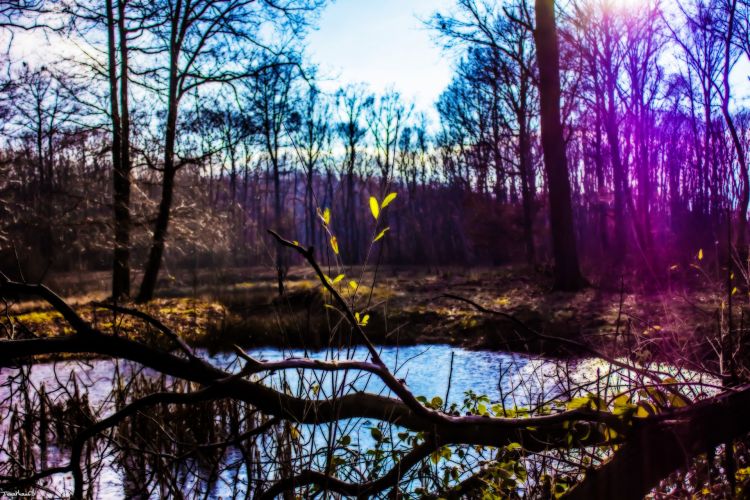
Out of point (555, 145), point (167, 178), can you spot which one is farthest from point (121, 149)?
point (555, 145)

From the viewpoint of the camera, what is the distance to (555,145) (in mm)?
12836

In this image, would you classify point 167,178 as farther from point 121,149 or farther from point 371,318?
point 371,318

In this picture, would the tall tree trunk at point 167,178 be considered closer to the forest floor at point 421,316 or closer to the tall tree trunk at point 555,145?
the forest floor at point 421,316

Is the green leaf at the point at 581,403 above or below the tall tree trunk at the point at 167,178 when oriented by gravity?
below

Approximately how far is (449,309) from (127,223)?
7217 millimetres

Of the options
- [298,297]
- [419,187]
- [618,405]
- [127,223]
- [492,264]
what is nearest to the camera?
[618,405]

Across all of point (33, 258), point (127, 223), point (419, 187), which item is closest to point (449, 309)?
point (127, 223)

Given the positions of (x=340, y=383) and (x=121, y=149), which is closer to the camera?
(x=340, y=383)

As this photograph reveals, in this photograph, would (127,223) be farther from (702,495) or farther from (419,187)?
(419,187)

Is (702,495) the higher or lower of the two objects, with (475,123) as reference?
lower

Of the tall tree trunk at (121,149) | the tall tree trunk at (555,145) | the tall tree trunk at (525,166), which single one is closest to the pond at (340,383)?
the tall tree trunk at (555,145)

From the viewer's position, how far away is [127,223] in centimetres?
1423

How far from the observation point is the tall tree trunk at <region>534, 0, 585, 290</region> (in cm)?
1264

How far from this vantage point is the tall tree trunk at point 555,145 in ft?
41.5
